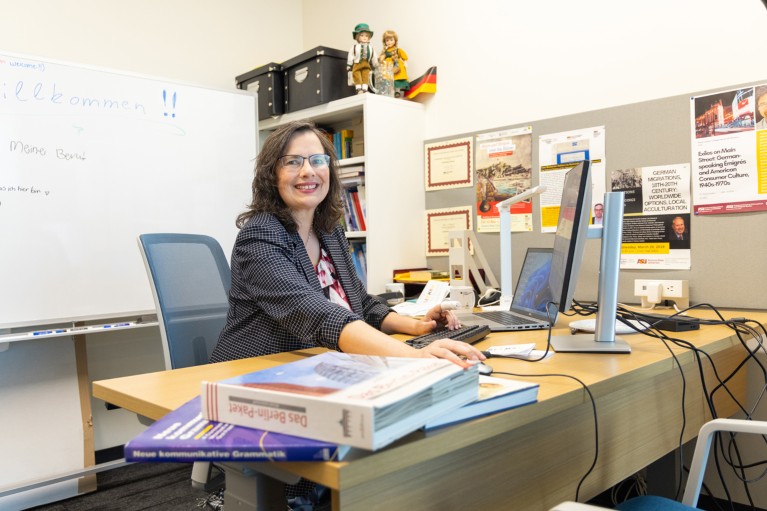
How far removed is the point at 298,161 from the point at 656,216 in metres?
1.25

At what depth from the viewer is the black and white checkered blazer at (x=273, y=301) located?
121 centimetres

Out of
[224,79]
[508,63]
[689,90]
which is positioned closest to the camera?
[689,90]

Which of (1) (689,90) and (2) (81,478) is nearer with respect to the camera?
(1) (689,90)

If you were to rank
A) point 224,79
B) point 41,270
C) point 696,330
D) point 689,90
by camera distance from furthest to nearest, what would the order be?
point 224,79 < point 41,270 < point 689,90 < point 696,330

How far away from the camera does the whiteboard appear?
7.13ft

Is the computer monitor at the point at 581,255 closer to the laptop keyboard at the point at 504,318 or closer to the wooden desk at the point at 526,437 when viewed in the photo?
the wooden desk at the point at 526,437

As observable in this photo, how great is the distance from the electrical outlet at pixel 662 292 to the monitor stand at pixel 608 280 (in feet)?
2.66

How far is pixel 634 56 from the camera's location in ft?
7.18

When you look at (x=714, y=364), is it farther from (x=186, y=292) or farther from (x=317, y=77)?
(x=317, y=77)

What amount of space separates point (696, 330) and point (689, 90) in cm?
96

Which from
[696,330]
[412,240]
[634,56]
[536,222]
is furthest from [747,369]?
[412,240]

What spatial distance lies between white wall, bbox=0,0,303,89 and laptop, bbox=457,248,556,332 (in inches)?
69.7

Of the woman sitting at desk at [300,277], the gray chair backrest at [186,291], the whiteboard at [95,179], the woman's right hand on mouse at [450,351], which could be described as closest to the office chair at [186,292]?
the gray chair backrest at [186,291]

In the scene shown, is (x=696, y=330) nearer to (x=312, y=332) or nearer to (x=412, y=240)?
(x=312, y=332)
